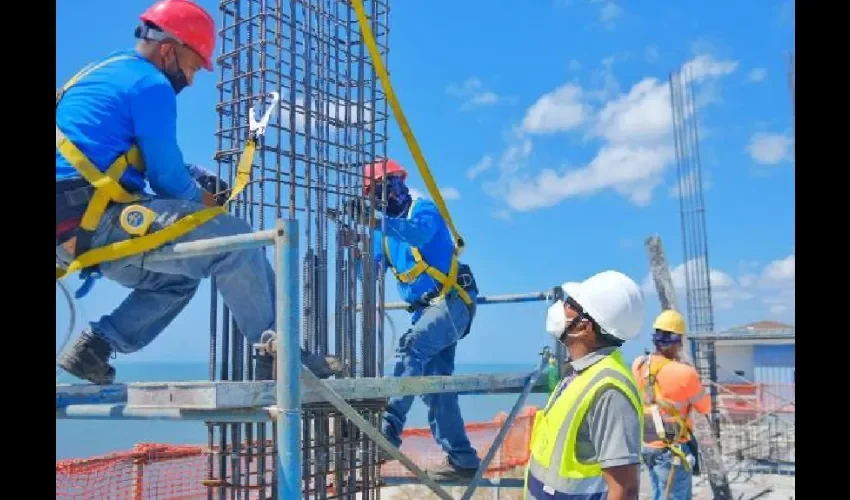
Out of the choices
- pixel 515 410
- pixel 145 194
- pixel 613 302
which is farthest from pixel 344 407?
pixel 515 410

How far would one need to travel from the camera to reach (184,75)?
182 inches

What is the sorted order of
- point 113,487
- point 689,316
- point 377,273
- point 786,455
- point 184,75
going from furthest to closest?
point 689,316
point 786,455
point 113,487
point 377,273
point 184,75

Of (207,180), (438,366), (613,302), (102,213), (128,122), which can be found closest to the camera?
(613,302)

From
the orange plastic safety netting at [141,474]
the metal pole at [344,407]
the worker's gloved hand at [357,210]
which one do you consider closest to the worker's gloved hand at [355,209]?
the worker's gloved hand at [357,210]

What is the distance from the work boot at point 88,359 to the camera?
14.0 ft

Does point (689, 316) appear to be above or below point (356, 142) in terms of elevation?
below

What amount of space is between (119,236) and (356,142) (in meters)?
2.01

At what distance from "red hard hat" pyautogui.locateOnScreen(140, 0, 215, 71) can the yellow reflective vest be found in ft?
9.17

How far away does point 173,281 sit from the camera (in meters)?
4.55

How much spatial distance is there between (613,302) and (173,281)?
243 centimetres

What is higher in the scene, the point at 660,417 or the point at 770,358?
the point at 660,417

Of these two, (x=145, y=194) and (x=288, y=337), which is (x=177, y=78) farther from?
(x=288, y=337)
